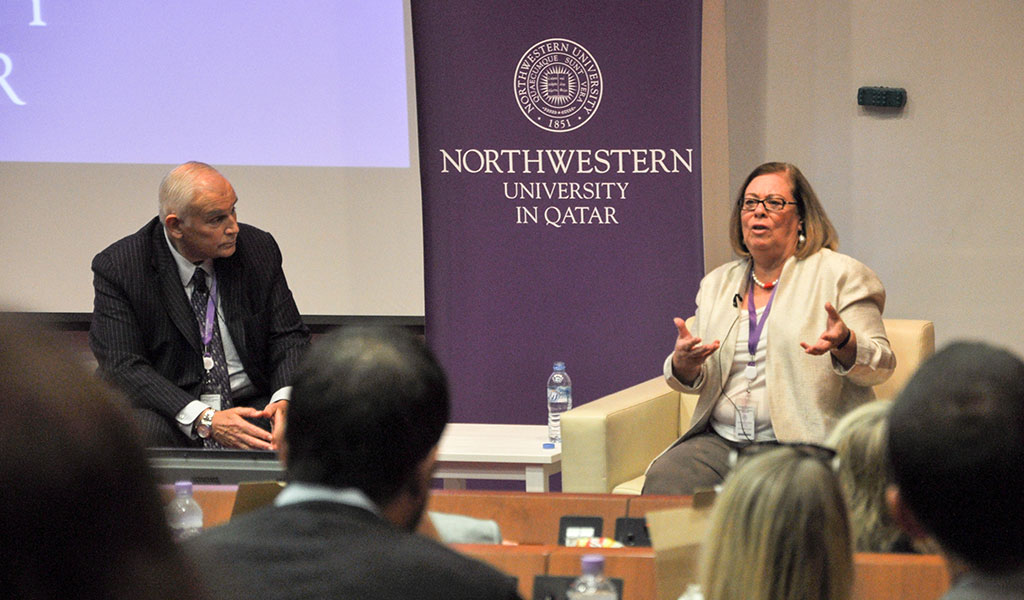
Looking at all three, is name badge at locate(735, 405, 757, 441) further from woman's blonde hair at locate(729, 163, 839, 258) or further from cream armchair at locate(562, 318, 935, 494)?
woman's blonde hair at locate(729, 163, 839, 258)

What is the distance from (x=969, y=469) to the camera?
3.52 ft

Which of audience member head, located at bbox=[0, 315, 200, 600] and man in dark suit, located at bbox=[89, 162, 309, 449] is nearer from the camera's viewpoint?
audience member head, located at bbox=[0, 315, 200, 600]

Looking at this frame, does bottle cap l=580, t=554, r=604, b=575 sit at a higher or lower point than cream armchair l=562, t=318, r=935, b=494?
higher

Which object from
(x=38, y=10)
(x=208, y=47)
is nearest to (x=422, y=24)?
(x=208, y=47)

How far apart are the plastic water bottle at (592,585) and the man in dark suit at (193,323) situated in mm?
1663

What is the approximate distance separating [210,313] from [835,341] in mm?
1851

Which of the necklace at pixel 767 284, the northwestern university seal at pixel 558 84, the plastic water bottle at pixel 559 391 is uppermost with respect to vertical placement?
the northwestern university seal at pixel 558 84

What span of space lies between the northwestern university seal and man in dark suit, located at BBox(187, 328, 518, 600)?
2.85m

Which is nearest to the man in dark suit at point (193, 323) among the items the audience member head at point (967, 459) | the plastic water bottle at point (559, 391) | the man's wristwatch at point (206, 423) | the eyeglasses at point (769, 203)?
the man's wristwatch at point (206, 423)

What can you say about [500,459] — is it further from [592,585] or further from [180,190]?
[592,585]

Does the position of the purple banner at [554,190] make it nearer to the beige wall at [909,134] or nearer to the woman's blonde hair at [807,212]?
the beige wall at [909,134]

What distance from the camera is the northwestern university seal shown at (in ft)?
13.7

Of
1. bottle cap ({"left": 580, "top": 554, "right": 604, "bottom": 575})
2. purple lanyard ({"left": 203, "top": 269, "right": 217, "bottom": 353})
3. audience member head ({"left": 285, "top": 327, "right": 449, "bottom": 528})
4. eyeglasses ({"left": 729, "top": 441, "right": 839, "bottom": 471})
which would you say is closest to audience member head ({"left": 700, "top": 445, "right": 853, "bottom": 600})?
eyeglasses ({"left": 729, "top": 441, "right": 839, "bottom": 471})

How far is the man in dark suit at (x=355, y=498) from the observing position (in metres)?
1.16
